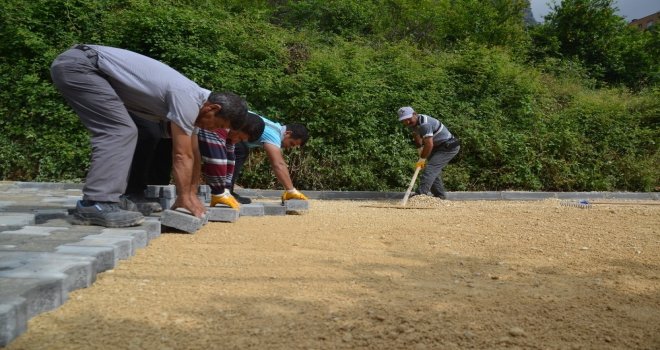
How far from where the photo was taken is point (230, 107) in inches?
135

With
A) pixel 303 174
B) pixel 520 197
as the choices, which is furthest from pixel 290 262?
pixel 520 197

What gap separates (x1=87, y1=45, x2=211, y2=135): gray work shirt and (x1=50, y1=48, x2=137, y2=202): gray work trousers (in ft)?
0.29

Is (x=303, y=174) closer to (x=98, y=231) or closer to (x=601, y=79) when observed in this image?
(x=98, y=231)

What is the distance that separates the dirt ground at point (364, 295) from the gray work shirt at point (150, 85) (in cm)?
82

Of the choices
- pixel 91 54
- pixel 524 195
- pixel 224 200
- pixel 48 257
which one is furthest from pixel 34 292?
pixel 524 195

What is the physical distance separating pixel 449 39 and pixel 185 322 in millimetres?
15594

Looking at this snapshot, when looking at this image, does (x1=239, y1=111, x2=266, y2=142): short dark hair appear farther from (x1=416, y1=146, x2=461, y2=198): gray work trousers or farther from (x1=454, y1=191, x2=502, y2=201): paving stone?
(x1=454, y1=191, x2=502, y2=201): paving stone

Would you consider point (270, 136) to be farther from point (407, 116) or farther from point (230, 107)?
point (407, 116)

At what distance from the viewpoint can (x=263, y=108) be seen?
334 inches

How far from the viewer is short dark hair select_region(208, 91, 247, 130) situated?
3.42 metres

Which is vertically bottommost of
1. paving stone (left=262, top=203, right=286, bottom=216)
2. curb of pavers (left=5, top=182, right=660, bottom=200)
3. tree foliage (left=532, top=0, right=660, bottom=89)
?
curb of pavers (left=5, top=182, right=660, bottom=200)

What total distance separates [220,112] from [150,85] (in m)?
0.47

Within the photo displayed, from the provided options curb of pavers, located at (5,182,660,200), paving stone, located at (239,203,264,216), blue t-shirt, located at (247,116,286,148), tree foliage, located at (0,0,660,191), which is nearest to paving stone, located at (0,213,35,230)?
paving stone, located at (239,203,264,216)

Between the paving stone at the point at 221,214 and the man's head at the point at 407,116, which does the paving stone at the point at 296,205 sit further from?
the man's head at the point at 407,116
